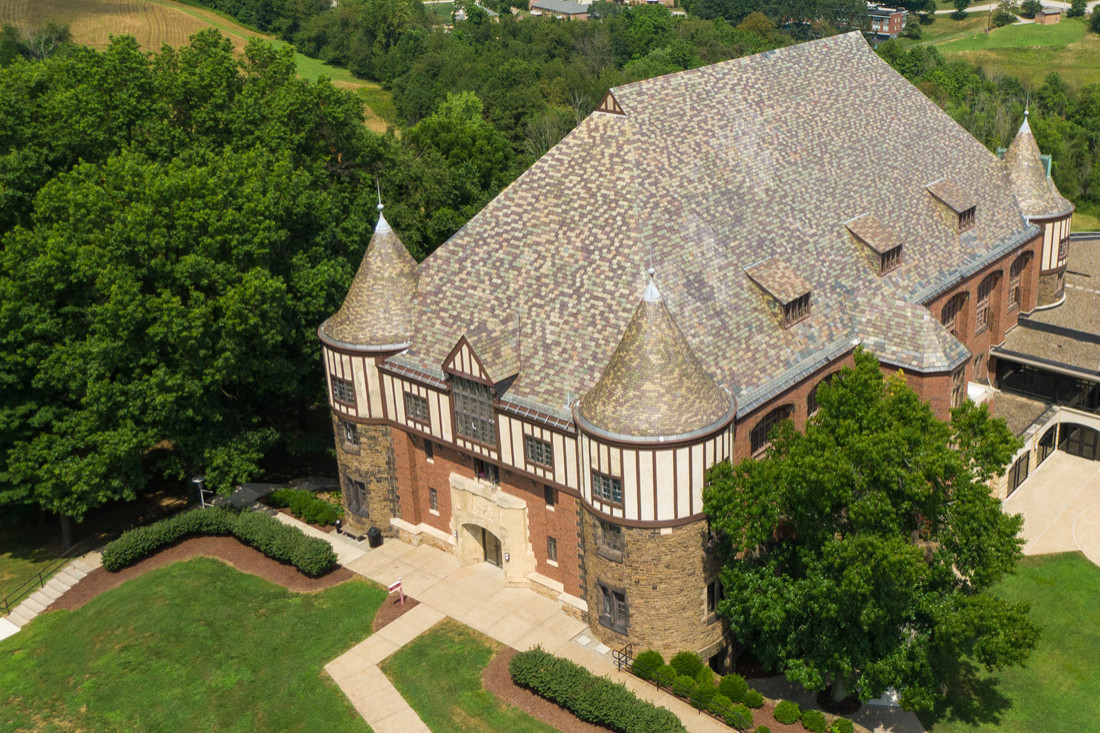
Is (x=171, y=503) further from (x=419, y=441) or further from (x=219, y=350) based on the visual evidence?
(x=419, y=441)

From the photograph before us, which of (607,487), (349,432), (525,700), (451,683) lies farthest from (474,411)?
(525,700)

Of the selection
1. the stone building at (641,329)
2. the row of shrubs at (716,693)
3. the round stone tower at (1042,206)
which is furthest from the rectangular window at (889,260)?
the row of shrubs at (716,693)

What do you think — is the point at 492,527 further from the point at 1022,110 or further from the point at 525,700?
the point at 1022,110

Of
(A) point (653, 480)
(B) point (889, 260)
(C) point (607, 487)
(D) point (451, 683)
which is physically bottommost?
(D) point (451, 683)

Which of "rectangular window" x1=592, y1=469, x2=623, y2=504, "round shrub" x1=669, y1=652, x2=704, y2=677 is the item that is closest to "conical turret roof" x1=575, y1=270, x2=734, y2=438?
"rectangular window" x1=592, y1=469, x2=623, y2=504

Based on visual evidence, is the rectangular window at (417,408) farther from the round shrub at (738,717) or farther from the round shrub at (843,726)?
the round shrub at (843,726)

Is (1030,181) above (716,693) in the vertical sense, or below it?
above

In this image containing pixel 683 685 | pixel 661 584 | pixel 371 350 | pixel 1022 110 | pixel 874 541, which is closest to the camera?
pixel 874 541

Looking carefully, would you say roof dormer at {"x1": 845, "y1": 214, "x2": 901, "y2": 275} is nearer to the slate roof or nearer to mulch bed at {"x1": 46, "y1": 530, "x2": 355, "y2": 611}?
the slate roof
